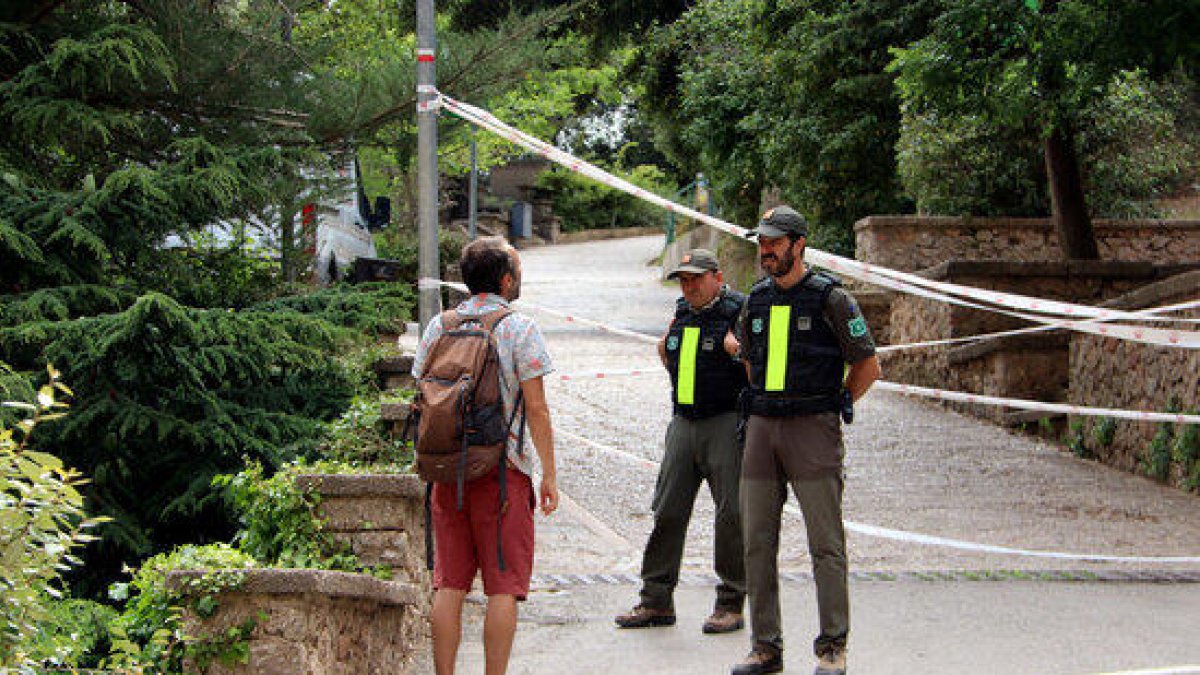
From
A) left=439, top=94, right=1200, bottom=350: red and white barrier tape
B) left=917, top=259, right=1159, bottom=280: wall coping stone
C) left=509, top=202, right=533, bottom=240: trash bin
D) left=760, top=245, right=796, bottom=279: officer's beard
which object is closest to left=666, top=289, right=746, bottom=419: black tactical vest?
left=439, top=94, right=1200, bottom=350: red and white barrier tape

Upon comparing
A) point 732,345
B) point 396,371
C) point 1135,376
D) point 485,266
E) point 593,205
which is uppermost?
point 593,205

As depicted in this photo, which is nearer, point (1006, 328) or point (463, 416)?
point (463, 416)

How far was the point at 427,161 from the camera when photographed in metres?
7.85

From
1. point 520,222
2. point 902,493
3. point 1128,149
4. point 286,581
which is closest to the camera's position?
point 286,581

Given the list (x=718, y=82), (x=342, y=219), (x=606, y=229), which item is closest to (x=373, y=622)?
(x=342, y=219)

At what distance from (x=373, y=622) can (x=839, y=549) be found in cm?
191

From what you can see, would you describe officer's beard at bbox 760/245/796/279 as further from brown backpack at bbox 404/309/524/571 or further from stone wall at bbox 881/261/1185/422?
stone wall at bbox 881/261/1185/422

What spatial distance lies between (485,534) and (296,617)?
736 mm

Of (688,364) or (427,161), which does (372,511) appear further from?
→ (427,161)

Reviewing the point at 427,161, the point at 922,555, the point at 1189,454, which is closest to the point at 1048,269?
the point at 1189,454

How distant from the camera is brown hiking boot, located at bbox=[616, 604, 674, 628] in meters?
6.73

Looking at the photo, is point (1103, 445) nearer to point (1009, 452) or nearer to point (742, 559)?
point (1009, 452)

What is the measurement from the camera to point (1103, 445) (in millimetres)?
12539

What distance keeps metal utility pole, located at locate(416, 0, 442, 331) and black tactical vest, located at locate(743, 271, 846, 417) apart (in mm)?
2507
